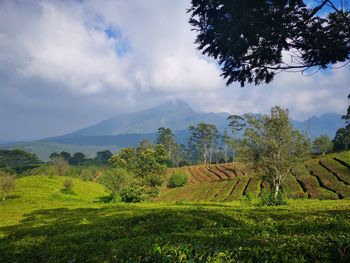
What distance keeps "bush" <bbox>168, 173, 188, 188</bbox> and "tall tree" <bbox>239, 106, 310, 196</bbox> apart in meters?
57.4

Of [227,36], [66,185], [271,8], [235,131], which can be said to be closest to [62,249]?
[227,36]

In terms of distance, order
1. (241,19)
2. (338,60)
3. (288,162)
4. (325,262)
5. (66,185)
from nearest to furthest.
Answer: (325,262), (241,19), (338,60), (288,162), (66,185)

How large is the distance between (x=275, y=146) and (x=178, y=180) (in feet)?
202

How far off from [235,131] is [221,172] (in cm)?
6870

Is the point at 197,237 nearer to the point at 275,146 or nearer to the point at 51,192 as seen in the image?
the point at 275,146

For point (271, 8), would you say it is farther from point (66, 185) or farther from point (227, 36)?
point (66, 185)

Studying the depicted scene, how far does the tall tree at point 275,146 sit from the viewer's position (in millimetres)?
53969

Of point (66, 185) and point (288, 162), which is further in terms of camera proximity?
point (66, 185)

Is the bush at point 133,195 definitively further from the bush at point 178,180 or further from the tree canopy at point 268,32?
the tree canopy at point 268,32

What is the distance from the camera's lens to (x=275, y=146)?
5356 cm

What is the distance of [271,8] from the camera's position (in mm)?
10648

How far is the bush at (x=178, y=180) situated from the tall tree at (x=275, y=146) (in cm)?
5739

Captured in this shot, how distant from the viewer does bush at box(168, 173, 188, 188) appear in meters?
112

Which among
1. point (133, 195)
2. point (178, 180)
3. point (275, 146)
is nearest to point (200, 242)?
point (275, 146)
